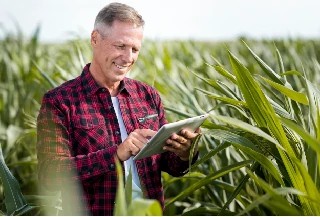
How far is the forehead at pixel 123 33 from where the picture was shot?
1.40 metres

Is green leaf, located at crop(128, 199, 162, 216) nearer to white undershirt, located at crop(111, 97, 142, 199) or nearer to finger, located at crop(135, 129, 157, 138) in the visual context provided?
finger, located at crop(135, 129, 157, 138)

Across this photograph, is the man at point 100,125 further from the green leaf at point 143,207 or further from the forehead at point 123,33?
the green leaf at point 143,207

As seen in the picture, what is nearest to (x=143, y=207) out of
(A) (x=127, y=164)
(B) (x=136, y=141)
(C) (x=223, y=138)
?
(C) (x=223, y=138)

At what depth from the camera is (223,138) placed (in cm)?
113

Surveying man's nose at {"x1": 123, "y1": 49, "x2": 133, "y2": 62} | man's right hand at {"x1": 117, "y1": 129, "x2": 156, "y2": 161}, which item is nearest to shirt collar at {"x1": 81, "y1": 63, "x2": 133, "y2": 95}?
man's nose at {"x1": 123, "y1": 49, "x2": 133, "y2": 62}

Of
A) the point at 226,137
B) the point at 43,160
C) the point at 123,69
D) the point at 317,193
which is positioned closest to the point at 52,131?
the point at 43,160

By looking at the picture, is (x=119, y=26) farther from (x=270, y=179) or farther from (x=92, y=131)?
(x=270, y=179)

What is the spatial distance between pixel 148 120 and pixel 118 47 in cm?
19

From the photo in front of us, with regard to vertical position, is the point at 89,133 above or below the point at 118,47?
below

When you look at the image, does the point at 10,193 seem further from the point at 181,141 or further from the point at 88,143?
the point at 181,141

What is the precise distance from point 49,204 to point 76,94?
0.25 metres

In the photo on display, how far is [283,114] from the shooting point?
131cm

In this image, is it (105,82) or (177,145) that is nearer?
(177,145)

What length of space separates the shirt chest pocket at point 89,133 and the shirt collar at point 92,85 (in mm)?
66
